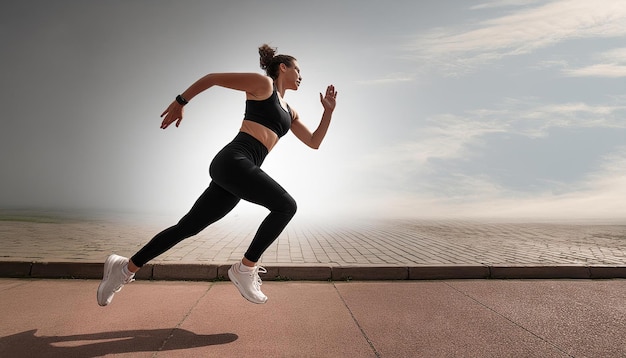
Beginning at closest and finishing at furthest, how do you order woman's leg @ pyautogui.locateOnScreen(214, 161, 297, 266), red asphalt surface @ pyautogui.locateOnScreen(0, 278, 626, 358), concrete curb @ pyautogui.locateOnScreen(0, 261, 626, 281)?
red asphalt surface @ pyautogui.locateOnScreen(0, 278, 626, 358) → woman's leg @ pyautogui.locateOnScreen(214, 161, 297, 266) → concrete curb @ pyautogui.locateOnScreen(0, 261, 626, 281)

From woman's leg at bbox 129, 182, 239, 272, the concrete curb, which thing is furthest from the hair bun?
the concrete curb

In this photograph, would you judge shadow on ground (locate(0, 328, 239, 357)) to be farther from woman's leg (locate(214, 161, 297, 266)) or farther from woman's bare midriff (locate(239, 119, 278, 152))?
woman's bare midriff (locate(239, 119, 278, 152))

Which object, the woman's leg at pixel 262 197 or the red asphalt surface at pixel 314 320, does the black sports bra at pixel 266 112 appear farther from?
the red asphalt surface at pixel 314 320

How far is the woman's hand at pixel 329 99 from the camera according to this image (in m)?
3.78

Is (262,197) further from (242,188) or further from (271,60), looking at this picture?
(271,60)

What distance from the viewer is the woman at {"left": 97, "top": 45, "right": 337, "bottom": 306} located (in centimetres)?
312

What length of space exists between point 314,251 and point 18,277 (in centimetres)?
402

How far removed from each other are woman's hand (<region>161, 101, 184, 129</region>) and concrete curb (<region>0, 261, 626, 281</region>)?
2.37 metres

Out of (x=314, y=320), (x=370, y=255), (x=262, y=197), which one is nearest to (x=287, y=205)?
(x=262, y=197)

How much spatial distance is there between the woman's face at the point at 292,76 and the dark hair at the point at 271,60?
0.04 meters

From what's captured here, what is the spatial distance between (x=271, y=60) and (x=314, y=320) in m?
2.26

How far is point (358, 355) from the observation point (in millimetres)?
2689

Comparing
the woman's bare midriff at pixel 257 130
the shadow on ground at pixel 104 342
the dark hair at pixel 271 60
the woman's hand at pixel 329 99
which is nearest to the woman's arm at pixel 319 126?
the woman's hand at pixel 329 99

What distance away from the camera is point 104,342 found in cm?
288
